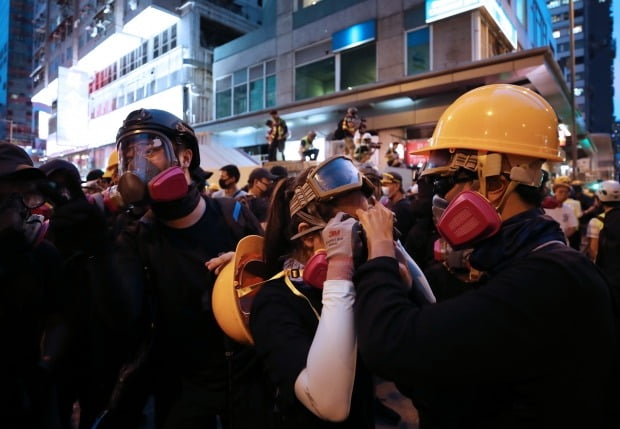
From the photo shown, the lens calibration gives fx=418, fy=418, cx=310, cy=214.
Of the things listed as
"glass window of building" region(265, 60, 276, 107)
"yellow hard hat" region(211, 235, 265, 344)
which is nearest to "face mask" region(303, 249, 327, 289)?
"yellow hard hat" region(211, 235, 265, 344)

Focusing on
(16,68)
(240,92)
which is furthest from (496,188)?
(16,68)

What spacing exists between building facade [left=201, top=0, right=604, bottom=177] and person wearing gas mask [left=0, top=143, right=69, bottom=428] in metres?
16.3

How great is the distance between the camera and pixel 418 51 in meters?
18.4

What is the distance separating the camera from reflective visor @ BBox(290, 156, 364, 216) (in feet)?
5.37

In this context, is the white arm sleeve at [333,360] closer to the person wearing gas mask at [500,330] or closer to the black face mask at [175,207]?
the person wearing gas mask at [500,330]

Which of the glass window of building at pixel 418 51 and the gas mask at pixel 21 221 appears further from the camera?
the glass window of building at pixel 418 51

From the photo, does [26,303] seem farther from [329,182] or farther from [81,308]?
[329,182]

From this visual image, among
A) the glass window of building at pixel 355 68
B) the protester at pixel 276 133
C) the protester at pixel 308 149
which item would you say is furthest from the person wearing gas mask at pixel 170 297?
the glass window of building at pixel 355 68

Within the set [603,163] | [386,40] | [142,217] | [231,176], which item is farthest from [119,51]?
[603,163]

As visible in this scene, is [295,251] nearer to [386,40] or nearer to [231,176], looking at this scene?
[231,176]

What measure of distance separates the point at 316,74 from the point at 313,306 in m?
22.4

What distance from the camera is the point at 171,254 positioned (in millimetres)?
2254

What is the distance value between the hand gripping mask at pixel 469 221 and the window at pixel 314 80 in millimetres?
21713

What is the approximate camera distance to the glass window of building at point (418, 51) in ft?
59.2
